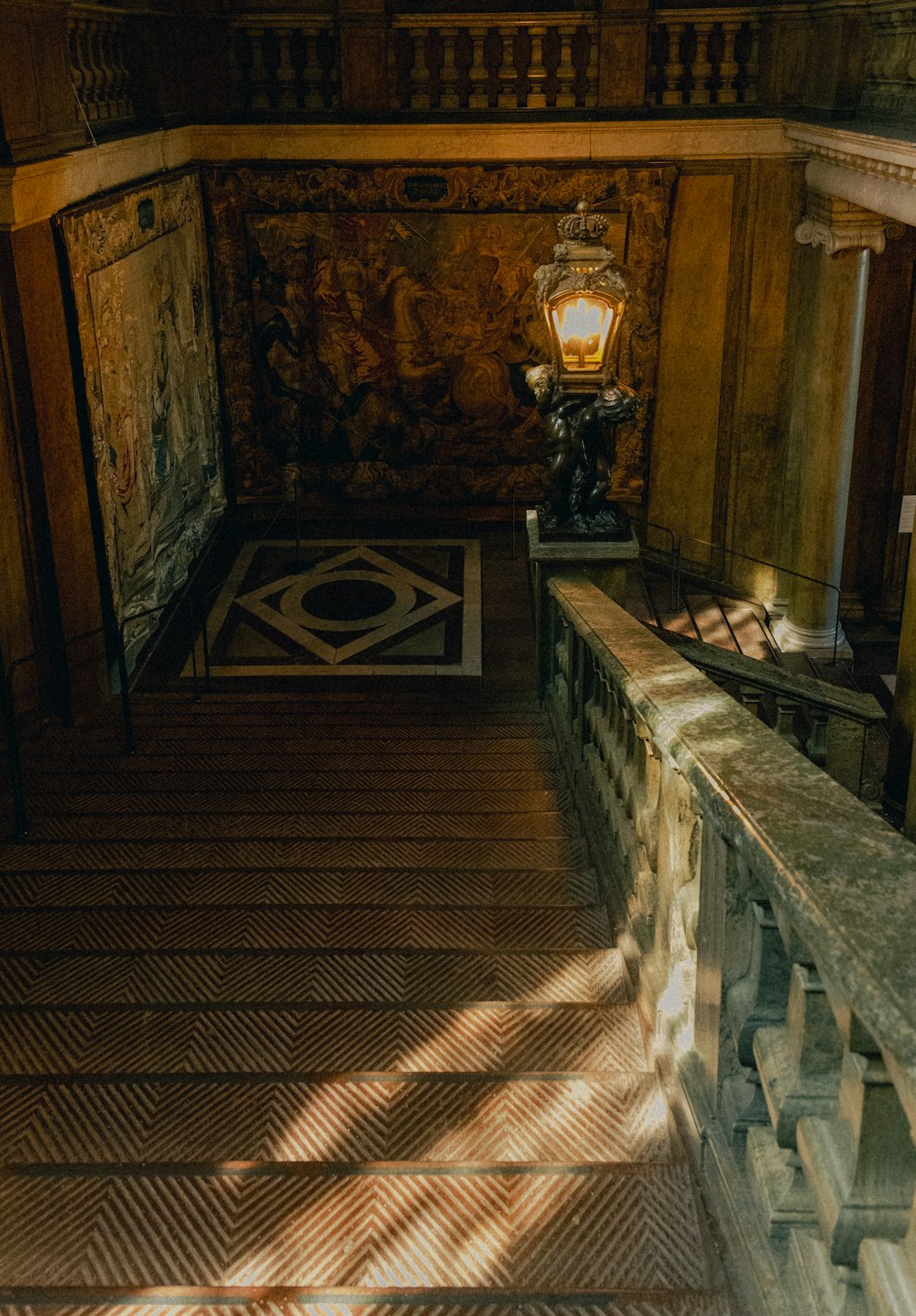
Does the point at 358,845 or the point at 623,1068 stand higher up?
the point at 623,1068

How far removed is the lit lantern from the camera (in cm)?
657

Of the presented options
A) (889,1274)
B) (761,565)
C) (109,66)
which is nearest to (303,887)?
(889,1274)

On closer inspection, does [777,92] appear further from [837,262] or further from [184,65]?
[184,65]

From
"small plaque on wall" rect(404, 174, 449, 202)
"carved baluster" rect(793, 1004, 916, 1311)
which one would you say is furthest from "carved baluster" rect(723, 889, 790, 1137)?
"small plaque on wall" rect(404, 174, 449, 202)

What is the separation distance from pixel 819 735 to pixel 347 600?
508cm

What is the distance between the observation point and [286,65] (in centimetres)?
1172

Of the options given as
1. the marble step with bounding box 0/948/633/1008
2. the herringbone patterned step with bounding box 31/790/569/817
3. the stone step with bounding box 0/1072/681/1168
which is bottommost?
the herringbone patterned step with bounding box 31/790/569/817

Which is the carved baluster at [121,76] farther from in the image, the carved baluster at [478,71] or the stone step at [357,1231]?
the stone step at [357,1231]

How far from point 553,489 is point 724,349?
5758 millimetres

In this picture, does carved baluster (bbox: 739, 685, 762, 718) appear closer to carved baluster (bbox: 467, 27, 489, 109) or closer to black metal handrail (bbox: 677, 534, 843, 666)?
black metal handrail (bbox: 677, 534, 843, 666)

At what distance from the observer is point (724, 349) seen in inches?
486

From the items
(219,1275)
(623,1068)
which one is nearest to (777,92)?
(623,1068)

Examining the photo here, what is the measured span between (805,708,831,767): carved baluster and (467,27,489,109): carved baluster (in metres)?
7.12

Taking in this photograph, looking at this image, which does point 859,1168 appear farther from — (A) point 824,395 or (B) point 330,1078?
(A) point 824,395
